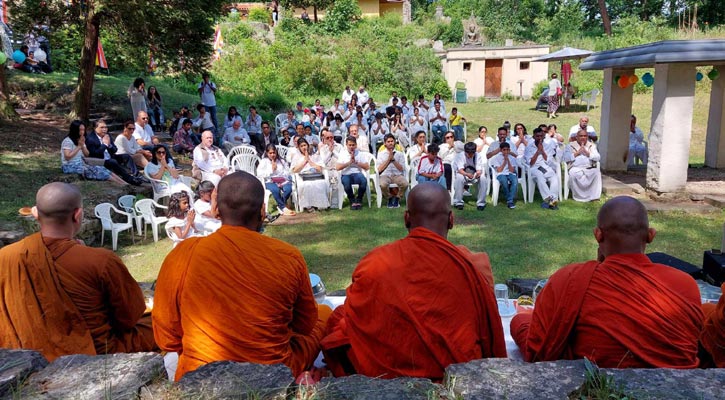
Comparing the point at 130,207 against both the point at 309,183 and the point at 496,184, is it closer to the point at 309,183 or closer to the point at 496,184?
the point at 309,183

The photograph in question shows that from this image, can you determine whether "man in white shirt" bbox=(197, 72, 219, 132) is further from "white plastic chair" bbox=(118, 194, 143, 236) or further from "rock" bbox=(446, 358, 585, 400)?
"rock" bbox=(446, 358, 585, 400)

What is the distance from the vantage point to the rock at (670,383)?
1804mm

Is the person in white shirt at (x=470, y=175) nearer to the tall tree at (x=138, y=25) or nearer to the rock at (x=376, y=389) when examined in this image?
the tall tree at (x=138, y=25)

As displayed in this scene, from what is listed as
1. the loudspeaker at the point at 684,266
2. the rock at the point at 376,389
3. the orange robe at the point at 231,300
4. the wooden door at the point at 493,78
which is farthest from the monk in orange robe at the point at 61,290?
the wooden door at the point at 493,78

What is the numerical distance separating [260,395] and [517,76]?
26884 mm

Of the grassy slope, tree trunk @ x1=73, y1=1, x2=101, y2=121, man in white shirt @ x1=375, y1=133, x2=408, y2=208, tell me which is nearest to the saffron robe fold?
the grassy slope

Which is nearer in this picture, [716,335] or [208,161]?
[716,335]

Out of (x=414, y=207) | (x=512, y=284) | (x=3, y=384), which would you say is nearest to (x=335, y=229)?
(x=512, y=284)

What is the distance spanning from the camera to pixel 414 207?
290 centimetres

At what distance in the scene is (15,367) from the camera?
205cm

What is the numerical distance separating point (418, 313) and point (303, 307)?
0.62m

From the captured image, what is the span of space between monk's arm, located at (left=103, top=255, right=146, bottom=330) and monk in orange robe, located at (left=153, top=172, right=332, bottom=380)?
0.40 meters

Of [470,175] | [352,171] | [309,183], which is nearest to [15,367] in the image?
[309,183]

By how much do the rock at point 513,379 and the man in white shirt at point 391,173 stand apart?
727cm
